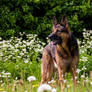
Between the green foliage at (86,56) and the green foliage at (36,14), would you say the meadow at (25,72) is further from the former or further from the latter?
the green foliage at (36,14)

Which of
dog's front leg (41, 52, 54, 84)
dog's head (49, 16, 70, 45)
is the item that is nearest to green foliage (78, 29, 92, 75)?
dog's front leg (41, 52, 54, 84)

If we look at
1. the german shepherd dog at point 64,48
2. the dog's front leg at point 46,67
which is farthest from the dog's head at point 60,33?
the dog's front leg at point 46,67

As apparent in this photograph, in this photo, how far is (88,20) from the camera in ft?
45.1

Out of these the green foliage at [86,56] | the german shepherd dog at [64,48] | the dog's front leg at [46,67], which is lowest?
the green foliage at [86,56]

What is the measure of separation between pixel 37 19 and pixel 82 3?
2308 millimetres

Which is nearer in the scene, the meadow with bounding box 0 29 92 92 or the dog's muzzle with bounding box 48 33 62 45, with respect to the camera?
the meadow with bounding box 0 29 92 92

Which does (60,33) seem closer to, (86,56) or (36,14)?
(86,56)

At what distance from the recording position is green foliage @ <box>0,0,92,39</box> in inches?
479

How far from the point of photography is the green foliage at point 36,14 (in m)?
12.2

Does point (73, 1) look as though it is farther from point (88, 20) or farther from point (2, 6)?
point (2, 6)

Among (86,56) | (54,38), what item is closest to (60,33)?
(54,38)

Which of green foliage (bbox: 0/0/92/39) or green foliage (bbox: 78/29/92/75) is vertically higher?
green foliage (bbox: 0/0/92/39)

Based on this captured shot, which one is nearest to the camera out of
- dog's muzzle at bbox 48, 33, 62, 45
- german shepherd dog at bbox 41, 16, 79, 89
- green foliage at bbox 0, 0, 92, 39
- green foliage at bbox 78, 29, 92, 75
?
dog's muzzle at bbox 48, 33, 62, 45

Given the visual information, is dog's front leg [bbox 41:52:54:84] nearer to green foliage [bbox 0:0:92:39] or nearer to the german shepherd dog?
the german shepherd dog
